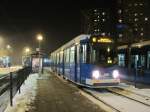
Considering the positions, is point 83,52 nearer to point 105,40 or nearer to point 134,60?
point 105,40

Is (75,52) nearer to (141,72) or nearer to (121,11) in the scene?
(141,72)

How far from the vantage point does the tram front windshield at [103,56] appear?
823 inches

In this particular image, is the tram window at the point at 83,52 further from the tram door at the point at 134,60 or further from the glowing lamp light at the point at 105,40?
the tram door at the point at 134,60

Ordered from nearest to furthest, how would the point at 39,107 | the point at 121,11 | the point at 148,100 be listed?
the point at 39,107 → the point at 148,100 → the point at 121,11

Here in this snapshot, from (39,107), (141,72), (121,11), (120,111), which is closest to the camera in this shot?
(120,111)

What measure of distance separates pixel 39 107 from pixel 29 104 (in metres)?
0.88

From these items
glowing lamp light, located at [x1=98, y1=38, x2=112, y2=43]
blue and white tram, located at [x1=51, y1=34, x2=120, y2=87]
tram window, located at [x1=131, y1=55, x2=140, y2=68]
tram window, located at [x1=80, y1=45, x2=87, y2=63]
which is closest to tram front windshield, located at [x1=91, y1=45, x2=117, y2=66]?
blue and white tram, located at [x1=51, y1=34, x2=120, y2=87]

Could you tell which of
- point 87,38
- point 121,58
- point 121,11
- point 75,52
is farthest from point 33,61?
point 121,11

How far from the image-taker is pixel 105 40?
21516 millimetres

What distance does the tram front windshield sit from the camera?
20.9 meters

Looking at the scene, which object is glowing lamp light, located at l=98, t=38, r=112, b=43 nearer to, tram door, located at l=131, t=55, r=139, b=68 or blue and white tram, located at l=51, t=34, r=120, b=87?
blue and white tram, located at l=51, t=34, r=120, b=87

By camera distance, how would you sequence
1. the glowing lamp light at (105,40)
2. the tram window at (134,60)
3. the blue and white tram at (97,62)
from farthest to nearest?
1. the tram window at (134,60)
2. the glowing lamp light at (105,40)
3. the blue and white tram at (97,62)

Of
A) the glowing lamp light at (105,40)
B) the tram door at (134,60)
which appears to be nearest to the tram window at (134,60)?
the tram door at (134,60)

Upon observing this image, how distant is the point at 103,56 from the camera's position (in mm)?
21078
